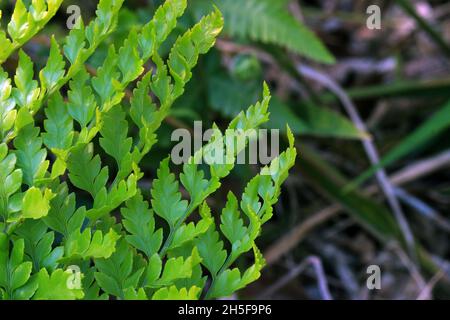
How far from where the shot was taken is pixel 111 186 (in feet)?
1.80

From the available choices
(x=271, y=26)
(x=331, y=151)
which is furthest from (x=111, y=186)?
(x=331, y=151)

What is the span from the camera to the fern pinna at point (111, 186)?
52 centimetres

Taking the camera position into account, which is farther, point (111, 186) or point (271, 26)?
point (271, 26)

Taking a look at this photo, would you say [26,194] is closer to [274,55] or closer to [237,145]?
[237,145]

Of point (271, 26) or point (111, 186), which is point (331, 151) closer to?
point (271, 26)

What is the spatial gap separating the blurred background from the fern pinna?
0.45m

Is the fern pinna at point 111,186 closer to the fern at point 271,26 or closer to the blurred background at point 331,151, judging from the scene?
the blurred background at point 331,151

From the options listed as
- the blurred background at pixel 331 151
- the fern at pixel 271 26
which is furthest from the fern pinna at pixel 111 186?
the fern at pixel 271 26

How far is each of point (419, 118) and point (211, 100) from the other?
19.8 inches

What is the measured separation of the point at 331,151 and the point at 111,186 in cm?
87

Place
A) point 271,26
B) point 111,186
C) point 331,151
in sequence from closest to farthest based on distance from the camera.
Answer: point 111,186 → point 271,26 → point 331,151

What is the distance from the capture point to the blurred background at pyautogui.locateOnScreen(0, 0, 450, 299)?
1.11 m

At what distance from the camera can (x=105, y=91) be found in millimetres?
559

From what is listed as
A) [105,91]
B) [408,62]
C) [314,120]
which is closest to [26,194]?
[105,91]
